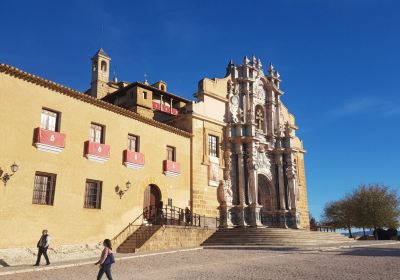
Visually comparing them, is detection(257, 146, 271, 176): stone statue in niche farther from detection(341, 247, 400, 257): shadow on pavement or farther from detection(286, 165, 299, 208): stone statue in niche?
detection(341, 247, 400, 257): shadow on pavement

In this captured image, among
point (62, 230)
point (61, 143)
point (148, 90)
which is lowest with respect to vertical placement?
point (62, 230)

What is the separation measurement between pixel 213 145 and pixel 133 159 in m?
7.74

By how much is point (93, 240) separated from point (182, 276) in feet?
29.1

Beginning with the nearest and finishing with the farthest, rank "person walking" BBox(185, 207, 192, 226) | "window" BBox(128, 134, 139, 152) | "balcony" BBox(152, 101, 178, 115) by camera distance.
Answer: "window" BBox(128, 134, 139, 152) < "person walking" BBox(185, 207, 192, 226) < "balcony" BBox(152, 101, 178, 115)

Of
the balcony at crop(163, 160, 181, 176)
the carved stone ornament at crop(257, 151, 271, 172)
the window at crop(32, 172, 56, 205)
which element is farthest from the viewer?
the carved stone ornament at crop(257, 151, 271, 172)

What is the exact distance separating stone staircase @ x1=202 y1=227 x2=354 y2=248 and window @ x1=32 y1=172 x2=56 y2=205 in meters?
9.09

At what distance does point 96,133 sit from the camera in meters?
→ 19.5

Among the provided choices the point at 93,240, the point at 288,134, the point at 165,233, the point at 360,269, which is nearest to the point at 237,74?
the point at 288,134

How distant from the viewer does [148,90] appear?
2822 centimetres

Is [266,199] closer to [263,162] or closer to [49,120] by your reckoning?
[263,162]

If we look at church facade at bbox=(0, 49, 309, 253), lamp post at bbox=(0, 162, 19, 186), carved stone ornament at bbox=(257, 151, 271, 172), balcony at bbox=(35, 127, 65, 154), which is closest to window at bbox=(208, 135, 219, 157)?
church facade at bbox=(0, 49, 309, 253)

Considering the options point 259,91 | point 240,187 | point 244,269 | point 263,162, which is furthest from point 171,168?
point 259,91

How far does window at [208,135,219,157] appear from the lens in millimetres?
26766

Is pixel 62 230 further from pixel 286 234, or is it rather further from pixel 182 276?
pixel 286 234
